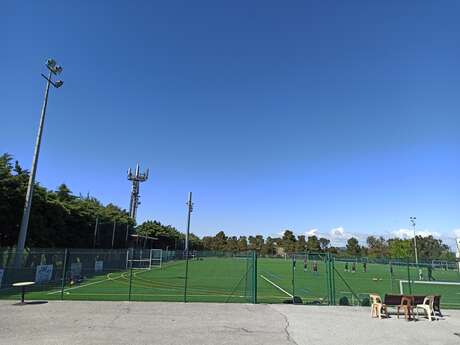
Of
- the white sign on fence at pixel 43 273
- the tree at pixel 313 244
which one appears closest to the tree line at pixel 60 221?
the white sign on fence at pixel 43 273

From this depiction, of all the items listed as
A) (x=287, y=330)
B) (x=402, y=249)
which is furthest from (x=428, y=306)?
(x=402, y=249)

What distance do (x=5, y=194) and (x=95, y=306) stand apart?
19426mm

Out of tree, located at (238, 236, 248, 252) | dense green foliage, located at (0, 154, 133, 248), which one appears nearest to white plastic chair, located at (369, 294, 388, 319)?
dense green foliage, located at (0, 154, 133, 248)

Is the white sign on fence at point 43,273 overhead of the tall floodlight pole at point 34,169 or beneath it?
beneath

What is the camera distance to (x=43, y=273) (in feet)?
85.9

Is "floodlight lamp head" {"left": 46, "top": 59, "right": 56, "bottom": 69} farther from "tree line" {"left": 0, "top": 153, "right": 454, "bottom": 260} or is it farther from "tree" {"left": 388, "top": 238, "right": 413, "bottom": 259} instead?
"tree" {"left": 388, "top": 238, "right": 413, "bottom": 259}

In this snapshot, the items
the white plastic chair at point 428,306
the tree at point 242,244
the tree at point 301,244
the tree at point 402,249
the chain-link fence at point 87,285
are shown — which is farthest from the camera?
the tree at point 242,244

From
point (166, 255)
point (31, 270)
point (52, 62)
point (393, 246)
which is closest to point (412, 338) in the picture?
point (31, 270)

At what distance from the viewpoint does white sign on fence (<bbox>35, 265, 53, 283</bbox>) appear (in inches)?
989

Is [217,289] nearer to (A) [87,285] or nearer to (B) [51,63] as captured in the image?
(A) [87,285]

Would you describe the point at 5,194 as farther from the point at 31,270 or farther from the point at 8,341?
the point at 8,341

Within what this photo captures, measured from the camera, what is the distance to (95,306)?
15.5 metres

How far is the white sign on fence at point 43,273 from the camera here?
25114 mm

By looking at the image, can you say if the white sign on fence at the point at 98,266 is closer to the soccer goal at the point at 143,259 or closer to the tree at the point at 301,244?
the soccer goal at the point at 143,259
